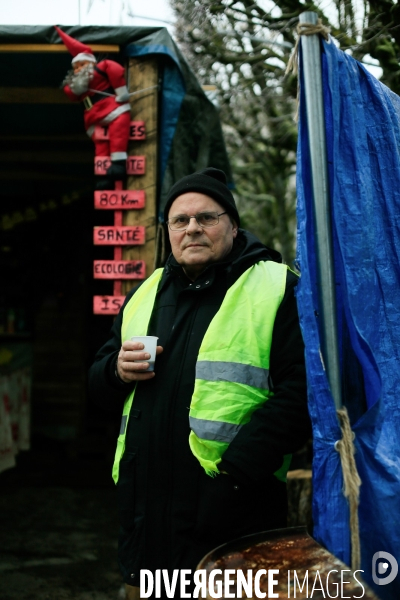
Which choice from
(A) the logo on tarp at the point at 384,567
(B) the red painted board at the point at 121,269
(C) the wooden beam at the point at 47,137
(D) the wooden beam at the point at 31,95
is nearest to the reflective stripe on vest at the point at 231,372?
(A) the logo on tarp at the point at 384,567

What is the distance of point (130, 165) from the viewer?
371 cm

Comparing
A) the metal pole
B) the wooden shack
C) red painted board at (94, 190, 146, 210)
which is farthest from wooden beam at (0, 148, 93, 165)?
the metal pole

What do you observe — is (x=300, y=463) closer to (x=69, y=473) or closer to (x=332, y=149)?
(x=69, y=473)

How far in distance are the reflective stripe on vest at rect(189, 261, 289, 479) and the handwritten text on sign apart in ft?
5.39

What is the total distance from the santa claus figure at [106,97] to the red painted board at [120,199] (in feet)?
0.22

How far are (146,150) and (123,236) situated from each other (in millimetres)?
512

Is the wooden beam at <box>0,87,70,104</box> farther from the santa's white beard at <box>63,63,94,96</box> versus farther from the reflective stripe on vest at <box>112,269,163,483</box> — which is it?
the reflective stripe on vest at <box>112,269,163,483</box>

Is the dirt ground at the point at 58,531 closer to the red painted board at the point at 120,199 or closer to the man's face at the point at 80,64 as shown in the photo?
the red painted board at the point at 120,199

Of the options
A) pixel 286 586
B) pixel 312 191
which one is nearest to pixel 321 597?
pixel 286 586

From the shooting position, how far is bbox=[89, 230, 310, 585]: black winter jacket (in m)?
2.14

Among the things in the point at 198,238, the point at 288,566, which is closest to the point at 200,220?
the point at 198,238

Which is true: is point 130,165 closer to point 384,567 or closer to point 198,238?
point 198,238

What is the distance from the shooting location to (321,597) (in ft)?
5.06

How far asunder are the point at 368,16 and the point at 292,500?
11.8ft
